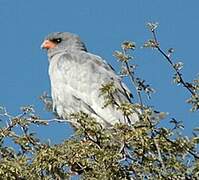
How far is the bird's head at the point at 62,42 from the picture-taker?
9.71 meters

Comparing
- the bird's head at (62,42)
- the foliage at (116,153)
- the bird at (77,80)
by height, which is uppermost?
the bird's head at (62,42)

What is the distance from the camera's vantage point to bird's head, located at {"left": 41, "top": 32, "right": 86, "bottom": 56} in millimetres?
9711

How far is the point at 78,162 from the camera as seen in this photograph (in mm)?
3885

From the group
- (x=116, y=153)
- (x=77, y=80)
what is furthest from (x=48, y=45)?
(x=116, y=153)

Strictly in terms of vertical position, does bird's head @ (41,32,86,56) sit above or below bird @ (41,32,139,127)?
above

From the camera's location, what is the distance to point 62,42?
9852mm

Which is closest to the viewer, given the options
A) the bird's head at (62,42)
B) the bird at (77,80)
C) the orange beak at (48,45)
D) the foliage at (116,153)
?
the foliage at (116,153)

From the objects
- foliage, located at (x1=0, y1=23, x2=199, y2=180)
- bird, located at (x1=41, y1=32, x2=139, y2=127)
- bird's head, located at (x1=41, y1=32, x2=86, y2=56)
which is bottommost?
foliage, located at (x1=0, y1=23, x2=199, y2=180)

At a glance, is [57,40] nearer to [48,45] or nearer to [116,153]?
[48,45]

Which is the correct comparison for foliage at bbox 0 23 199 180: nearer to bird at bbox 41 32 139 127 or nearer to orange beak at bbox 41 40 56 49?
bird at bbox 41 32 139 127

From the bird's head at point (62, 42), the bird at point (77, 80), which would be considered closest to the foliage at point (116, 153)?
the bird at point (77, 80)

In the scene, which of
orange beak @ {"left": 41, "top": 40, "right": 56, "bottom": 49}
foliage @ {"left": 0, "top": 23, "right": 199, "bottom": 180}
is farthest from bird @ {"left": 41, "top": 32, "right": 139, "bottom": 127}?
foliage @ {"left": 0, "top": 23, "right": 199, "bottom": 180}

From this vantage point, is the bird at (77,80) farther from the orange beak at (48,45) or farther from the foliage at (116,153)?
the foliage at (116,153)

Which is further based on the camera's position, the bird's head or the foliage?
the bird's head
